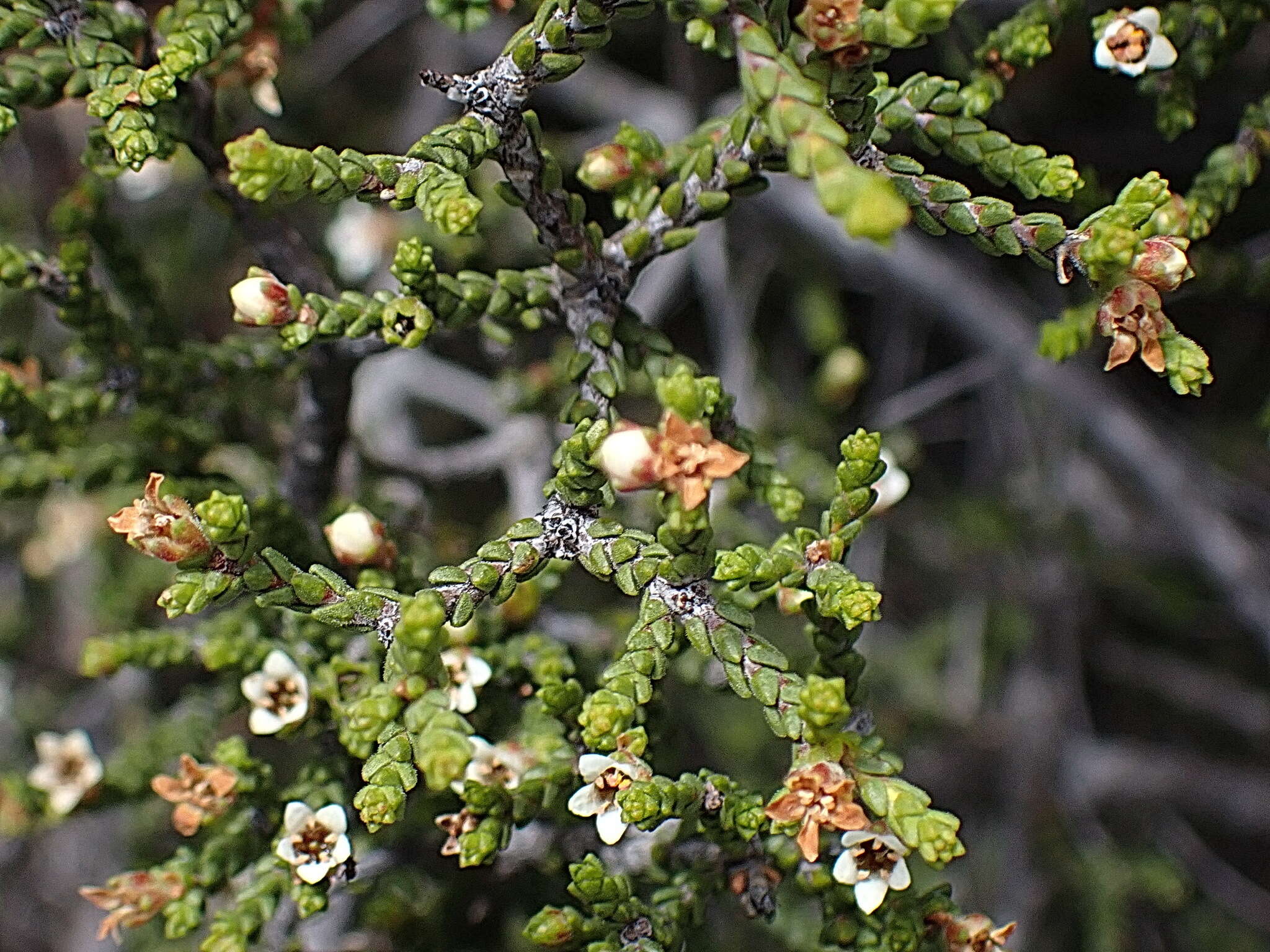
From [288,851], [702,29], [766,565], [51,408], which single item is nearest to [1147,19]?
[702,29]

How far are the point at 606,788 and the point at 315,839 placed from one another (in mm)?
455

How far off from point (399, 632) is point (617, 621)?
0.90m

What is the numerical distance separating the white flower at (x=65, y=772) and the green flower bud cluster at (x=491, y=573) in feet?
3.43

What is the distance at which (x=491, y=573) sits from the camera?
4.23ft

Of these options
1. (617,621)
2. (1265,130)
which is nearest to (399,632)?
(617,621)

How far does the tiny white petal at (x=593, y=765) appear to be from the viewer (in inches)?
51.3

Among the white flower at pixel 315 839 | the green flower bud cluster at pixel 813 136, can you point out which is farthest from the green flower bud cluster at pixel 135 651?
the green flower bud cluster at pixel 813 136

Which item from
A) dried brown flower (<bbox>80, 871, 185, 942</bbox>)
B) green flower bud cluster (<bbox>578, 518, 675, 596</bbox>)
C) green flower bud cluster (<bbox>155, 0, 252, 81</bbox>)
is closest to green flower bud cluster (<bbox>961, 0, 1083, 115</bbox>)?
green flower bud cluster (<bbox>578, 518, 675, 596</bbox>)

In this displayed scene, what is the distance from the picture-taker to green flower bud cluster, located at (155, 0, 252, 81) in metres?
1.41

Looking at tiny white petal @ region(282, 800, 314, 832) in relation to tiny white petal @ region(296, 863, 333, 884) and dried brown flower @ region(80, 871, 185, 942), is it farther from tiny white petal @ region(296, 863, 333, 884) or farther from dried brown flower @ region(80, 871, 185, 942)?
dried brown flower @ region(80, 871, 185, 942)

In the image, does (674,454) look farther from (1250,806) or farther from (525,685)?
(1250,806)

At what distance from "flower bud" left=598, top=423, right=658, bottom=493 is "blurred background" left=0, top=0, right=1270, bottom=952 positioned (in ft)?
4.01

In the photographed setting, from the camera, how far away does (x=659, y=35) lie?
3637mm

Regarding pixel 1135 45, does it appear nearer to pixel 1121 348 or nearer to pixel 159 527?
pixel 1121 348
